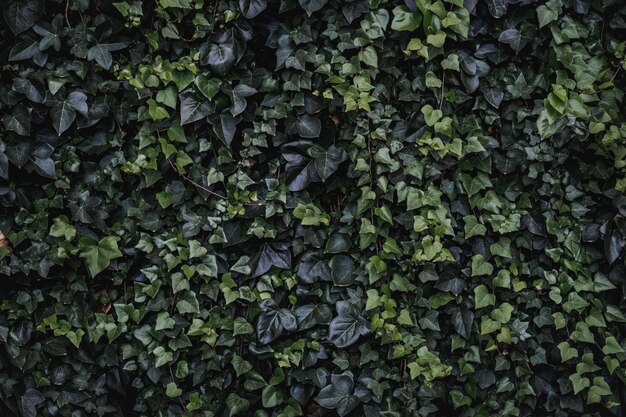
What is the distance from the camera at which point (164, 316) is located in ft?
8.43

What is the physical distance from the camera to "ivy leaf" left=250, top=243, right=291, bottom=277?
2.55m

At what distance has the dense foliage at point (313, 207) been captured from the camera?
2.45 m

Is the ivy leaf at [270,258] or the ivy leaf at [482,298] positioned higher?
the ivy leaf at [270,258]

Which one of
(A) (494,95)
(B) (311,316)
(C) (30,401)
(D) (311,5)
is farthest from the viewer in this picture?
(C) (30,401)

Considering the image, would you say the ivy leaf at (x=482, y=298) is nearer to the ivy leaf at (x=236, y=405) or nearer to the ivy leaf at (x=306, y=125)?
the ivy leaf at (x=306, y=125)

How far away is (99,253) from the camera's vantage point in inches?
101

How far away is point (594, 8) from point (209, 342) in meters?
1.94

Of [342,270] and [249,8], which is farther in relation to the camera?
[342,270]

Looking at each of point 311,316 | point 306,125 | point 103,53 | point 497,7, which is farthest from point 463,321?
point 103,53

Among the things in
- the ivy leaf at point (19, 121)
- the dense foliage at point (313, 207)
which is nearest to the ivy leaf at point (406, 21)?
the dense foliage at point (313, 207)

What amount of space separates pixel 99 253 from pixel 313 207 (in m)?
0.86

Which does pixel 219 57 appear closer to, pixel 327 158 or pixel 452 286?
pixel 327 158

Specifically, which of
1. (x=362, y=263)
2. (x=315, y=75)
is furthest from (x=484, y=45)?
(x=362, y=263)

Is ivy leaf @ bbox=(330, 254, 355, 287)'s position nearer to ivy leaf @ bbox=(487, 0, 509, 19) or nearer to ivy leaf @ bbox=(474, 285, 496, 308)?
ivy leaf @ bbox=(474, 285, 496, 308)
